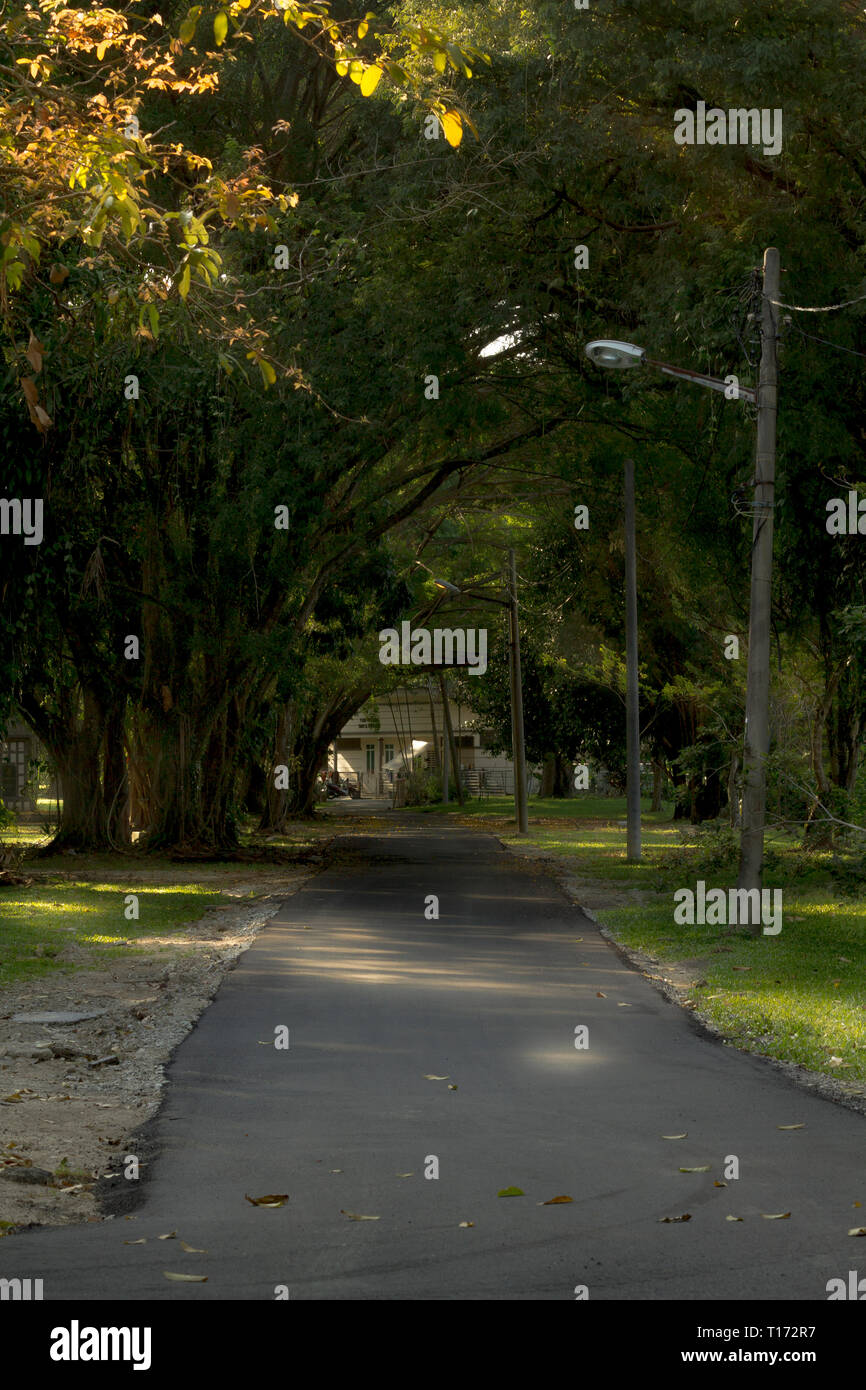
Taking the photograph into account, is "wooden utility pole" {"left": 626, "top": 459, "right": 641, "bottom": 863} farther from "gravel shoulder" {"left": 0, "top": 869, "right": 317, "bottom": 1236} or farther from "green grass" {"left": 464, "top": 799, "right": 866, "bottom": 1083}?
"gravel shoulder" {"left": 0, "top": 869, "right": 317, "bottom": 1236}

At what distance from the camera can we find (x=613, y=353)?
16891 millimetres

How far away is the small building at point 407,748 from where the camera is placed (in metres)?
86.6

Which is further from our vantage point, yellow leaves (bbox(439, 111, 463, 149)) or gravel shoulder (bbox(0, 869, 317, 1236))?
yellow leaves (bbox(439, 111, 463, 149))

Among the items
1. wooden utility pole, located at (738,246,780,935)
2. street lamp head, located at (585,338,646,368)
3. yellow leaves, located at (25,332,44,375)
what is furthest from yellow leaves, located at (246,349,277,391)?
wooden utility pole, located at (738,246,780,935)

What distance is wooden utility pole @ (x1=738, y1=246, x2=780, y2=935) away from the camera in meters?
17.1

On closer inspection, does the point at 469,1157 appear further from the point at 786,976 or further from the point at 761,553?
the point at 761,553

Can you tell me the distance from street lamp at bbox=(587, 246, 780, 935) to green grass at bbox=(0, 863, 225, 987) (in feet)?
22.7

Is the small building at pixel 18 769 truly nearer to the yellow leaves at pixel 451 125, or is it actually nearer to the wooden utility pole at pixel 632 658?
the wooden utility pole at pixel 632 658

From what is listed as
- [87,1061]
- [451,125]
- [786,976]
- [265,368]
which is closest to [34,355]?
[265,368]

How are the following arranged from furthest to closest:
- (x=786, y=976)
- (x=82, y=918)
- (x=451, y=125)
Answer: (x=82, y=918) < (x=786, y=976) < (x=451, y=125)

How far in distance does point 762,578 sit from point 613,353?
9.69ft

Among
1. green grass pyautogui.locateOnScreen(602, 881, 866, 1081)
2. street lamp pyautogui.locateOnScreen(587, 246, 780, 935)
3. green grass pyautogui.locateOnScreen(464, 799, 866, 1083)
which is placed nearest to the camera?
green grass pyautogui.locateOnScreen(602, 881, 866, 1081)

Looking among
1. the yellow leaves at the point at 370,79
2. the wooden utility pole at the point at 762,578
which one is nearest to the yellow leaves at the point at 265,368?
the yellow leaves at the point at 370,79
